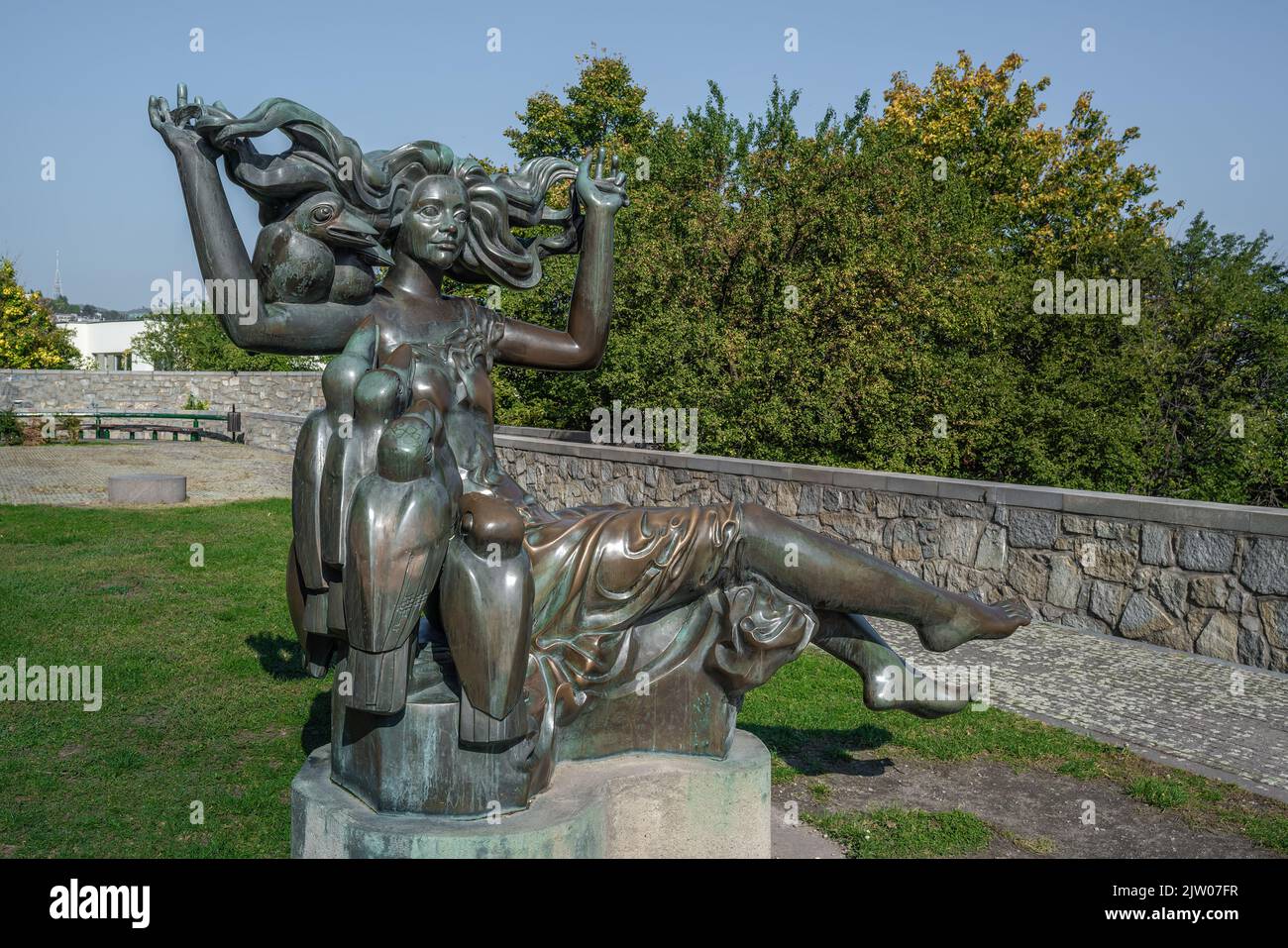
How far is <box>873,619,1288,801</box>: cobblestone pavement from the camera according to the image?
510cm

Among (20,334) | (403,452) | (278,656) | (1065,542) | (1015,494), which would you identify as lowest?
(278,656)

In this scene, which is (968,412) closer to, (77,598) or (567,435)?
(567,435)

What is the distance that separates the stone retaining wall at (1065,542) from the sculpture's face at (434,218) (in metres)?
5.55

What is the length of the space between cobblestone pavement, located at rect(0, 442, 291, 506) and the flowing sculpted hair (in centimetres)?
1212

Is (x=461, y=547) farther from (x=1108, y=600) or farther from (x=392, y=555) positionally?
(x=1108, y=600)

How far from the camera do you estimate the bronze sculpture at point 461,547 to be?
2764 mm

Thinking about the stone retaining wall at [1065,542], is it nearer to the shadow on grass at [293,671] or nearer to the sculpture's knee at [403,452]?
the shadow on grass at [293,671]

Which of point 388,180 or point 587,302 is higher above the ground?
point 388,180

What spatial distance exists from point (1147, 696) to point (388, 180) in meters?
5.10

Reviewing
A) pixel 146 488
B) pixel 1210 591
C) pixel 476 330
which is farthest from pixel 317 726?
pixel 146 488

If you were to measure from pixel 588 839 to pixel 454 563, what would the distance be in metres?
0.89

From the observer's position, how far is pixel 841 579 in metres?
3.36

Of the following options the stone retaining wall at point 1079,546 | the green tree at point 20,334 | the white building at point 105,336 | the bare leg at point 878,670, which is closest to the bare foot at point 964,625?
the bare leg at point 878,670

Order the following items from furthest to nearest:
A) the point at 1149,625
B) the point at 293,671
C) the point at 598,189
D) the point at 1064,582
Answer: the point at 1064,582 → the point at 1149,625 → the point at 293,671 → the point at 598,189
